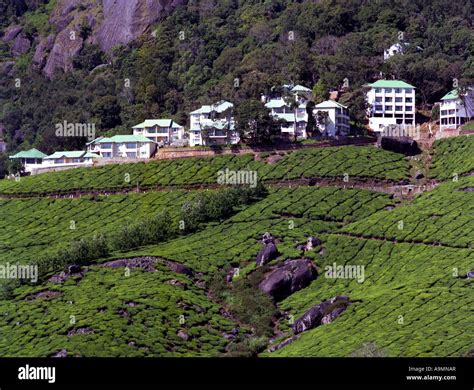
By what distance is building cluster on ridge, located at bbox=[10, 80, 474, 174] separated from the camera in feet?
493

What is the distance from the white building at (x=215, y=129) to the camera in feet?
500

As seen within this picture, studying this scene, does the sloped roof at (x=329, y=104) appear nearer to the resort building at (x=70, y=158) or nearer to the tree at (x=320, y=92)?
the tree at (x=320, y=92)

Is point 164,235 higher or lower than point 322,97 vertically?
lower

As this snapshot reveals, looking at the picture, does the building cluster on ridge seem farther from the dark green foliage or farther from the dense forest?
the dark green foliage

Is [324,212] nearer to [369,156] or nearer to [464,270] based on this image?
[369,156]

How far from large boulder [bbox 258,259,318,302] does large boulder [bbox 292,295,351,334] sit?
824cm

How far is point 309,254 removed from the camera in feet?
380

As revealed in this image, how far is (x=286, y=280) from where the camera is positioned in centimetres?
11119

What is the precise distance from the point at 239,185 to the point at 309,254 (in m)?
22.2

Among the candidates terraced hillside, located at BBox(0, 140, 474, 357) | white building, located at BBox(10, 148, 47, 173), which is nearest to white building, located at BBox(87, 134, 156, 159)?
terraced hillside, located at BBox(0, 140, 474, 357)

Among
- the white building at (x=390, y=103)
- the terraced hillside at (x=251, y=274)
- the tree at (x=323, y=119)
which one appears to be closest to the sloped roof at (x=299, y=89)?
the white building at (x=390, y=103)

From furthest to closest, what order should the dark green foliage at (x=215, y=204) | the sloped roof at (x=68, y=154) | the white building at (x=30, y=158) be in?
the white building at (x=30, y=158) → the sloped roof at (x=68, y=154) → the dark green foliage at (x=215, y=204)

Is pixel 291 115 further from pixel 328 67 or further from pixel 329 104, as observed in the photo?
pixel 328 67
